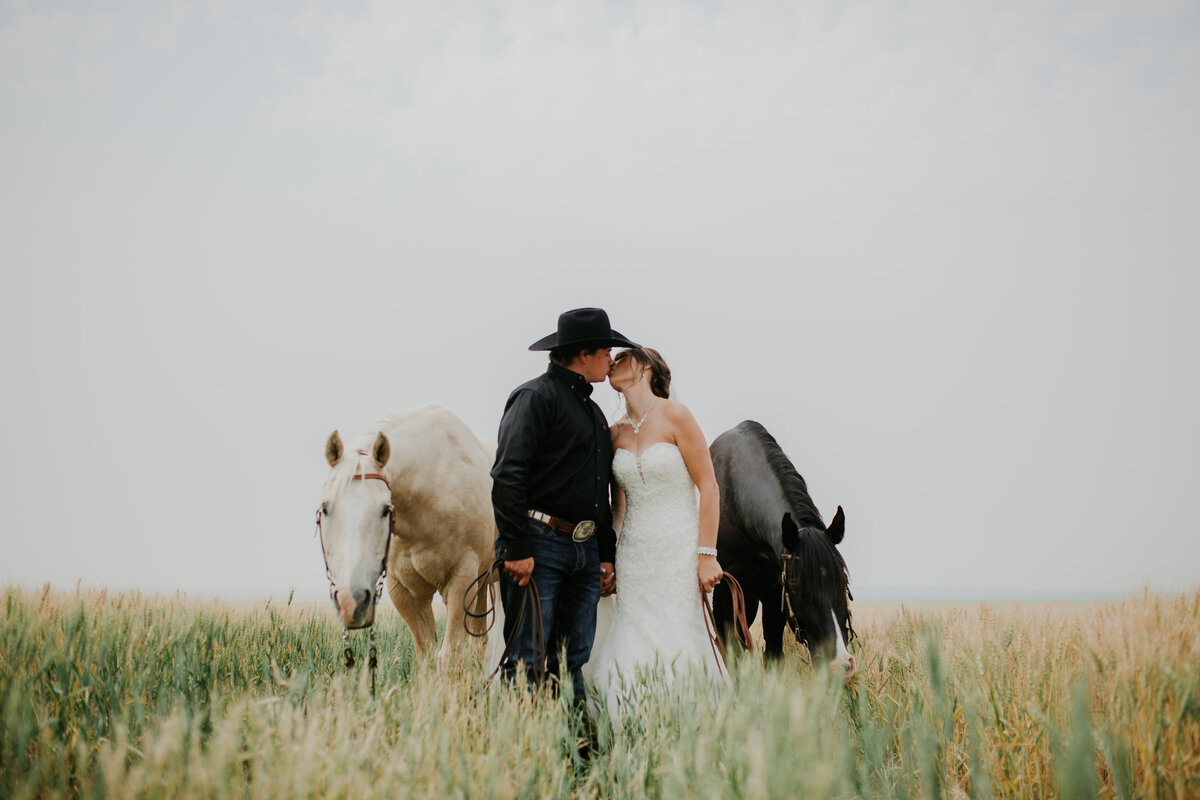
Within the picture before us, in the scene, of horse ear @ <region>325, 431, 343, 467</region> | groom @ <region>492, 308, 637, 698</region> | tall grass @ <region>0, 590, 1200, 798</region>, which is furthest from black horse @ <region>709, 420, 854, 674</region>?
horse ear @ <region>325, 431, 343, 467</region>

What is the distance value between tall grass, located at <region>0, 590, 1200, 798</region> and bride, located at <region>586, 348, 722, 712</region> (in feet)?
2.70

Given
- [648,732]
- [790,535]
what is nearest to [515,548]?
[648,732]

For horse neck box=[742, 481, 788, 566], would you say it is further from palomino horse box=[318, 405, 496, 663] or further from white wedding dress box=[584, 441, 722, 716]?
palomino horse box=[318, 405, 496, 663]

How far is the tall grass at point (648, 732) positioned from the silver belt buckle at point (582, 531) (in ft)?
2.84

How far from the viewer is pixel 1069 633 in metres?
3.65

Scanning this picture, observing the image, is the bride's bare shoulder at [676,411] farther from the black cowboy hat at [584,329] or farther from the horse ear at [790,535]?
A: the horse ear at [790,535]

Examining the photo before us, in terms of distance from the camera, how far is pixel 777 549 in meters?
4.79

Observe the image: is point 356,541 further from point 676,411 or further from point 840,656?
point 840,656

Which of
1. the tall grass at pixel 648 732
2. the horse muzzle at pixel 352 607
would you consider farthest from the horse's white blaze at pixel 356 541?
the tall grass at pixel 648 732

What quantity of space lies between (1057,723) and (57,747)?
3686 millimetres

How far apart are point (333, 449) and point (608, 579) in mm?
1894

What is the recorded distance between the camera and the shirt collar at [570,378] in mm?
3990

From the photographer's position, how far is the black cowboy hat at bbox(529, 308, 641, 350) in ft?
12.8

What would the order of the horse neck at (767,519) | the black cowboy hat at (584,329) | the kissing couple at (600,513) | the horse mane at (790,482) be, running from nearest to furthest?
1. the kissing couple at (600,513)
2. the black cowboy hat at (584,329)
3. the horse mane at (790,482)
4. the horse neck at (767,519)
